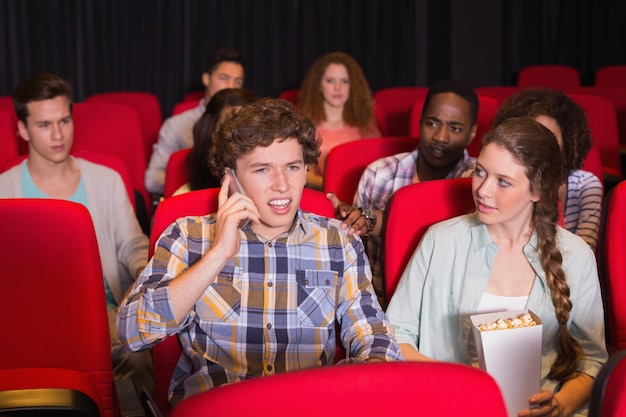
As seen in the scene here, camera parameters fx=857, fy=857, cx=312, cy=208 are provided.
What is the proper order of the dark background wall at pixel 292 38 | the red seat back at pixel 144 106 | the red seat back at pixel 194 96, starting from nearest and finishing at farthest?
the red seat back at pixel 144 106, the red seat back at pixel 194 96, the dark background wall at pixel 292 38

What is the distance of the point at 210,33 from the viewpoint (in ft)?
20.6

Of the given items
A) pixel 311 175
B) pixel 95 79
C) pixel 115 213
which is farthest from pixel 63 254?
pixel 95 79

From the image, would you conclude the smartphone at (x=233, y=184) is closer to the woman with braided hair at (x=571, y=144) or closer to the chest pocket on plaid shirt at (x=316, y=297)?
the chest pocket on plaid shirt at (x=316, y=297)

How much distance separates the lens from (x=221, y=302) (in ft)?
6.83

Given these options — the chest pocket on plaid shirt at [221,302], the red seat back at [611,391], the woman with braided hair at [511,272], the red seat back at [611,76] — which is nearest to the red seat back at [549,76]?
the red seat back at [611,76]

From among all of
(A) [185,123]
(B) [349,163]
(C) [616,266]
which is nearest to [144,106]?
(A) [185,123]

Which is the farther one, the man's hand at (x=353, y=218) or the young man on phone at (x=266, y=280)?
the man's hand at (x=353, y=218)

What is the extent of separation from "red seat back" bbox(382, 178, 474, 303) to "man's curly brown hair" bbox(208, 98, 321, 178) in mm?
336

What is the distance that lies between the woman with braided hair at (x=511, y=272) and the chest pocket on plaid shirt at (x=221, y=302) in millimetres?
431

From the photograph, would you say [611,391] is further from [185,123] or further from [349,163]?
[185,123]

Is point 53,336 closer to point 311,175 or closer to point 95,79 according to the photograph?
point 311,175

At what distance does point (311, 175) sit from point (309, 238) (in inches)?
79.6

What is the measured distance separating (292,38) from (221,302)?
15.3ft

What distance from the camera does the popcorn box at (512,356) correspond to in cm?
185
